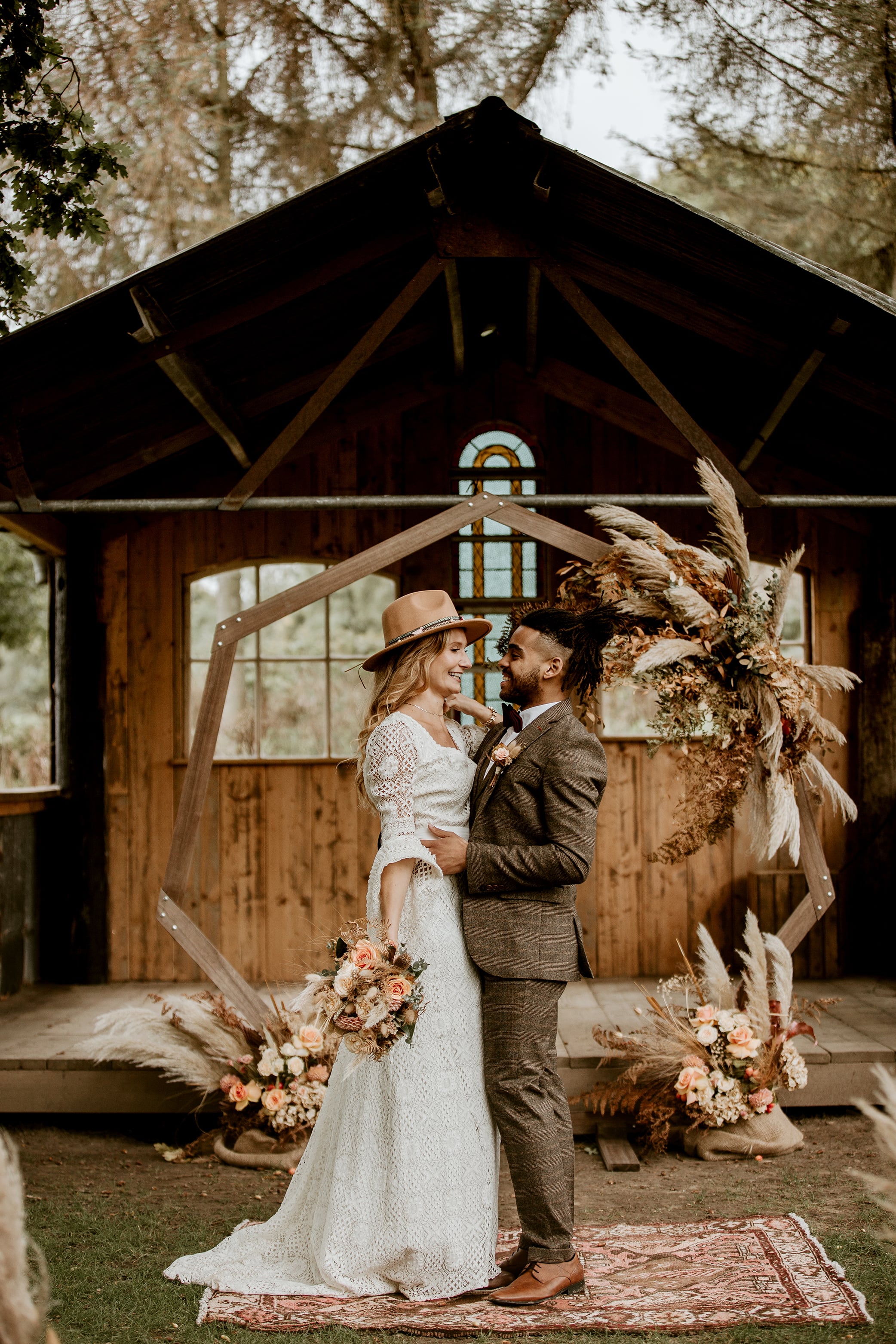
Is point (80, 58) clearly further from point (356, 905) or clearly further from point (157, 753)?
point (356, 905)

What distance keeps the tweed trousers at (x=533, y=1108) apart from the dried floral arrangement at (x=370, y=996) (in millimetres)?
283

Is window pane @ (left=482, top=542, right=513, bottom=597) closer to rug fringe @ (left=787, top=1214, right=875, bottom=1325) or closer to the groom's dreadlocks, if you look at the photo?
the groom's dreadlocks

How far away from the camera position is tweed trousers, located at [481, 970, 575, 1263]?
3.13 meters

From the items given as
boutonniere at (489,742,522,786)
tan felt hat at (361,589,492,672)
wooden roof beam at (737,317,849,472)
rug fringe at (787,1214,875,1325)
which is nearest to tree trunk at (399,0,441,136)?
wooden roof beam at (737,317,849,472)

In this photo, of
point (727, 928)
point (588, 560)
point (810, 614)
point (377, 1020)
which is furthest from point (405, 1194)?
point (810, 614)

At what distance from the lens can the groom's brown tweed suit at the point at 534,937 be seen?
316 cm

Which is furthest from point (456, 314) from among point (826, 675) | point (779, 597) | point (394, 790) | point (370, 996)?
point (370, 996)

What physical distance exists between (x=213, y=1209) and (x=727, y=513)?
3.09 metres

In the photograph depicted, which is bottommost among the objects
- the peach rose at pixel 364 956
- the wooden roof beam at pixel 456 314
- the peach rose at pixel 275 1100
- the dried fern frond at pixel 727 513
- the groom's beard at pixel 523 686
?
the peach rose at pixel 275 1100

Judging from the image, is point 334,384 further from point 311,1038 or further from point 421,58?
point 421,58

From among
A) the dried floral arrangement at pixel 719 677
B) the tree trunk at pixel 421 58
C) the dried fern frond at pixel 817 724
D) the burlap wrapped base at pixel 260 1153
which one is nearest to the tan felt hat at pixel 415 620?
the dried floral arrangement at pixel 719 677

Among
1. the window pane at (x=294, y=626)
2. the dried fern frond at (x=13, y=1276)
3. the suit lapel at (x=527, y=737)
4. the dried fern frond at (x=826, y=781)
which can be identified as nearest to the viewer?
the dried fern frond at (x=13, y=1276)

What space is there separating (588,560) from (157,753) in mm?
3125

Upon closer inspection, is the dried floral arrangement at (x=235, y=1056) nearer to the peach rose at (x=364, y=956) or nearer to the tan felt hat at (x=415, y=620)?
the peach rose at (x=364, y=956)
